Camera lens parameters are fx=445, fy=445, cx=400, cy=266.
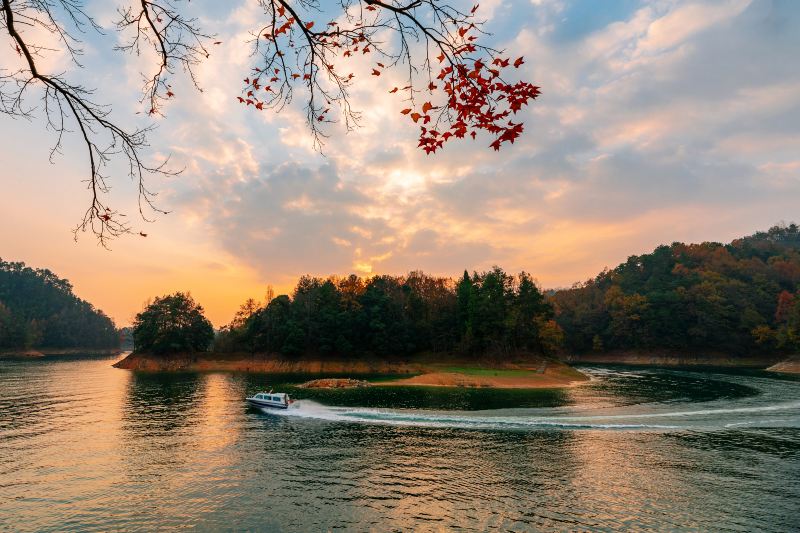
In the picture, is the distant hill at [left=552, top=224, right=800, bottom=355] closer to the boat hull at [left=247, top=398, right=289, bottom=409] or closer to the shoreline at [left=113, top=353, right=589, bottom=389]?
the shoreline at [left=113, top=353, right=589, bottom=389]

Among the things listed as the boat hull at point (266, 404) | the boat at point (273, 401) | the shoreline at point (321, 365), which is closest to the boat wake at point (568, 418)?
the boat hull at point (266, 404)

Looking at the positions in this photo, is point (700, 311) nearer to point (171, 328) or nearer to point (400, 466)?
point (400, 466)

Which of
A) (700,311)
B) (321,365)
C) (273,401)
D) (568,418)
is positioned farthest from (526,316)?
(273,401)

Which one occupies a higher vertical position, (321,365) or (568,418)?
(321,365)

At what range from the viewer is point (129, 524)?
63.4 feet

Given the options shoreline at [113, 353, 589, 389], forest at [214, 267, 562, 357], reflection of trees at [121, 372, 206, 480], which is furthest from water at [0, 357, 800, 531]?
forest at [214, 267, 562, 357]

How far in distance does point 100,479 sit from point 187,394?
39623mm

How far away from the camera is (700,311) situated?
147 meters

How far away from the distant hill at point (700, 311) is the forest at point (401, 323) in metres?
50.6

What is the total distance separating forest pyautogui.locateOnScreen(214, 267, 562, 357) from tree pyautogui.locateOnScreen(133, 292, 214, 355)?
6362 mm

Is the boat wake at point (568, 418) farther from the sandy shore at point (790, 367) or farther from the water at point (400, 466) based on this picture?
the sandy shore at point (790, 367)

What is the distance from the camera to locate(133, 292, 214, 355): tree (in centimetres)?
11706

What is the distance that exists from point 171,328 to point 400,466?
110 m

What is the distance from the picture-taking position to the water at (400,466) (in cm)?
2019
